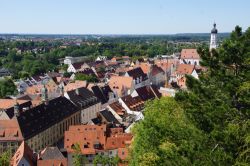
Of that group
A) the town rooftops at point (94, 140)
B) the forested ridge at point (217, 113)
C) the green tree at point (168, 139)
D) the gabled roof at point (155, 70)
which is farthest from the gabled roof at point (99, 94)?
the forested ridge at point (217, 113)

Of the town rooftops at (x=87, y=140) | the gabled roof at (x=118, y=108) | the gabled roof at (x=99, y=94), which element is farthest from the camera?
the gabled roof at (x=99, y=94)

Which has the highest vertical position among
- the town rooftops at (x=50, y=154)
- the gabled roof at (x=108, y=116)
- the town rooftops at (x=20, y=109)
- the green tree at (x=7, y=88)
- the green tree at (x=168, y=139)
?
the green tree at (x=168, y=139)

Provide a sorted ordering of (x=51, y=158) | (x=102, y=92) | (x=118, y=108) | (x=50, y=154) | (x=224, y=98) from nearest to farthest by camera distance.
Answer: (x=224, y=98), (x=51, y=158), (x=50, y=154), (x=118, y=108), (x=102, y=92)

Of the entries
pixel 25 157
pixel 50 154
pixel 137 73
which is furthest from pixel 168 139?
pixel 137 73

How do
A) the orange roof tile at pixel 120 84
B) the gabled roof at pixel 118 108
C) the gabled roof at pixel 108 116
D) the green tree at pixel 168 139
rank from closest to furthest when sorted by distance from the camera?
the green tree at pixel 168 139 < the gabled roof at pixel 108 116 < the gabled roof at pixel 118 108 < the orange roof tile at pixel 120 84

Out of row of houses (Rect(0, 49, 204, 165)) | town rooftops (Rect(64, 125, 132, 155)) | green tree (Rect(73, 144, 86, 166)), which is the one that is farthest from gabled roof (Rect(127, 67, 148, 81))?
green tree (Rect(73, 144, 86, 166))

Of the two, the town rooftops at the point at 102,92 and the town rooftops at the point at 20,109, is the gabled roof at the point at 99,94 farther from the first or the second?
the town rooftops at the point at 20,109

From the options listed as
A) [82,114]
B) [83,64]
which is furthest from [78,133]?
[83,64]

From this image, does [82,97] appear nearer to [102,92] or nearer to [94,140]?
[102,92]
